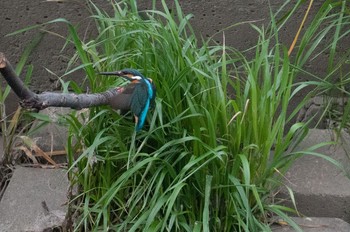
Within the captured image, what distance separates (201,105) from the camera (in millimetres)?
2730

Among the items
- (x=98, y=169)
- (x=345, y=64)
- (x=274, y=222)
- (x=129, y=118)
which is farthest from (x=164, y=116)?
(x=345, y=64)

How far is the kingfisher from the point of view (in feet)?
8.26

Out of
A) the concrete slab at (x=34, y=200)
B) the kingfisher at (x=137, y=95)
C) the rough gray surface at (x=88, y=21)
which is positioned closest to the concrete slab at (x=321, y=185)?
the rough gray surface at (x=88, y=21)

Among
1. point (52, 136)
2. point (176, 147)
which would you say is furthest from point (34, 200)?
Result: point (176, 147)

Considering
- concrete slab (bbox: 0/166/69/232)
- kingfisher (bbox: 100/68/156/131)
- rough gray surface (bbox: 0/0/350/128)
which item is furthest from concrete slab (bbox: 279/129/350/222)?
concrete slab (bbox: 0/166/69/232)

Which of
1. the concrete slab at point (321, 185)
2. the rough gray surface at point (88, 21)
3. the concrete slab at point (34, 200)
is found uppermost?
the rough gray surface at point (88, 21)

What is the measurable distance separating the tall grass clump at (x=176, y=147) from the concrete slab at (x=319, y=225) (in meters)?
0.08

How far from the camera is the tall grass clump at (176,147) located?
2.64 meters

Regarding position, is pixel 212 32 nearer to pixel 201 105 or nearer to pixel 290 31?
pixel 290 31

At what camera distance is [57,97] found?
2.25 m

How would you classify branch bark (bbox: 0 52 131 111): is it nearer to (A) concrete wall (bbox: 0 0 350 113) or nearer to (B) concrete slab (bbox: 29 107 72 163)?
(B) concrete slab (bbox: 29 107 72 163)

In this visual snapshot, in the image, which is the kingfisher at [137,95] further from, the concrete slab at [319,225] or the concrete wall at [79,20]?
the concrete wall at [79,20]

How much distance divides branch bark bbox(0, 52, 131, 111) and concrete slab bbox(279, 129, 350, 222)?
80cm

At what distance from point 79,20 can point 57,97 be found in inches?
53.7
